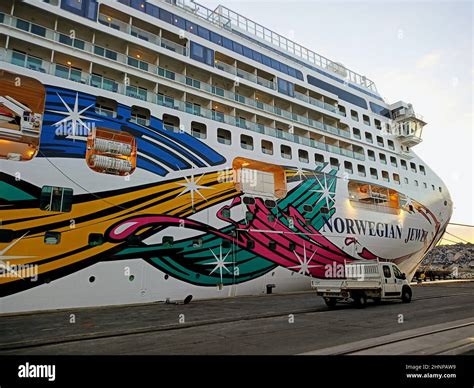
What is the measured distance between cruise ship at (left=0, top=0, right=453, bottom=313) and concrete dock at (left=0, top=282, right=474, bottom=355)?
343cm

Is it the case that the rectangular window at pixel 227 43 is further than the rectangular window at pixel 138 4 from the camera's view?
Yes

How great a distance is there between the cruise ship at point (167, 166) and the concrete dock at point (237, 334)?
Result: 343cm

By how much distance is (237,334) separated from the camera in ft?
22.8

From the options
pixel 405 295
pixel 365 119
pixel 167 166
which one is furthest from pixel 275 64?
pixel 405 295

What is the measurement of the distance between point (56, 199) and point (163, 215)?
462 centimetres

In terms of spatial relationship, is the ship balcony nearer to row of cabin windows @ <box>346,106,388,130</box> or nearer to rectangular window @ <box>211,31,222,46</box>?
rectangular window @ <box>211,31,222,46</box>

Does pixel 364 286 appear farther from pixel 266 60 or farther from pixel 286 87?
pixel 266 60

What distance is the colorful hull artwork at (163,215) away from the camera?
11.9 meters

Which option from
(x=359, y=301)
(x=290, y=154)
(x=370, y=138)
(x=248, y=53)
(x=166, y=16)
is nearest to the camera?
(x=359, y=301)

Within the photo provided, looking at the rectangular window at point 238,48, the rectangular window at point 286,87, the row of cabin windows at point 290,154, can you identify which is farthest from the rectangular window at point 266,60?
the row of cabin windows at point 290,154

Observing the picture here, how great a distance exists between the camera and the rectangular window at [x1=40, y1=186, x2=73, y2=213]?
12305 millimetres

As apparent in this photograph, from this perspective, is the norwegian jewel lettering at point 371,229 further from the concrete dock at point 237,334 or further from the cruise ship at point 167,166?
the concrete dock at point 237,334

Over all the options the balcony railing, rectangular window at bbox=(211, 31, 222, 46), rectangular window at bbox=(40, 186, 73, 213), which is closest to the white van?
rectangular window at bbox=(40, 186, 73, 213)
